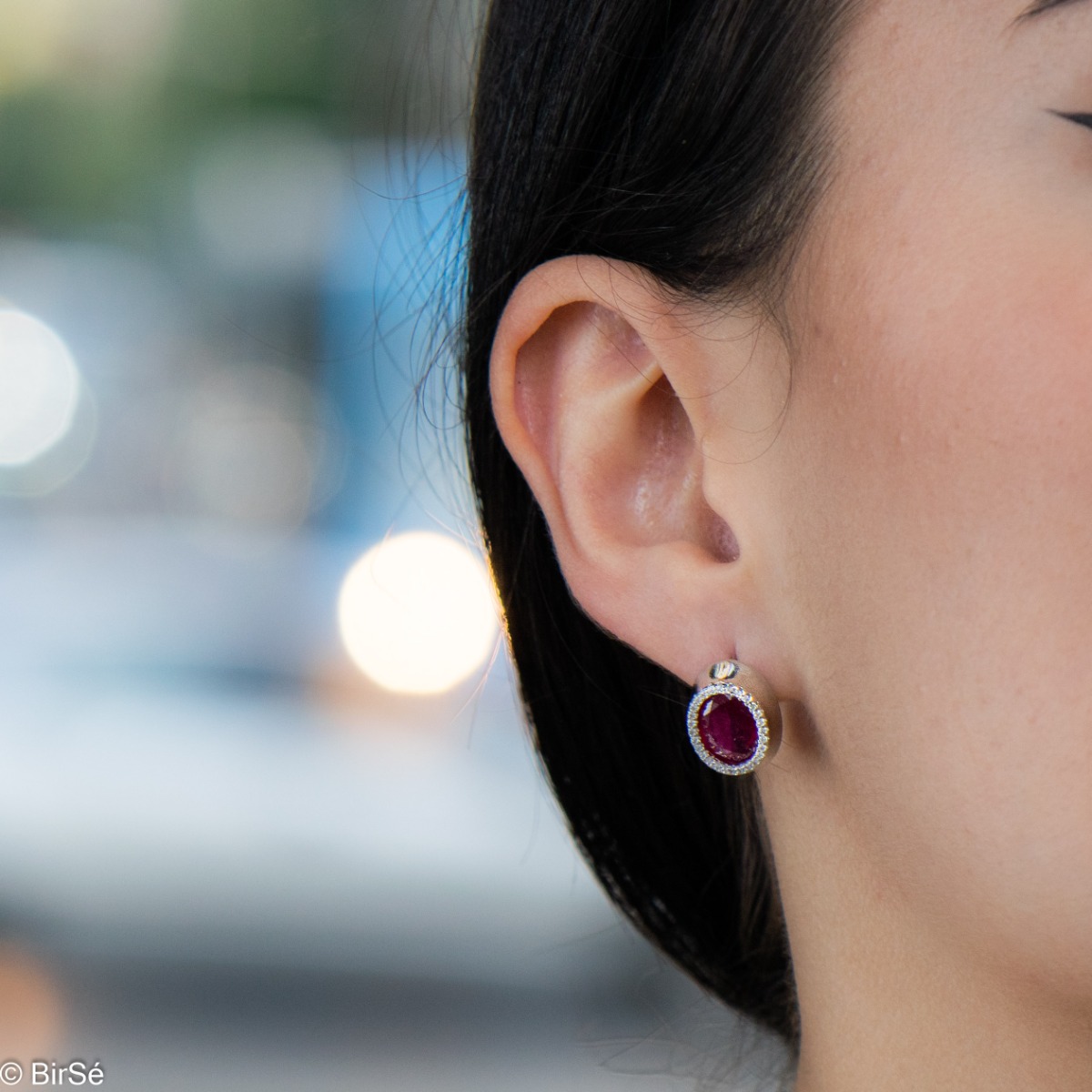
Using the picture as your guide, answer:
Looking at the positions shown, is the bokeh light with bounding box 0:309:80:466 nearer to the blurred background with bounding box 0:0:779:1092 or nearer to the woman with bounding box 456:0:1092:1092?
the blurred background with bounding box 0:0:779:1092

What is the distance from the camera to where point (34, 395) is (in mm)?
4090

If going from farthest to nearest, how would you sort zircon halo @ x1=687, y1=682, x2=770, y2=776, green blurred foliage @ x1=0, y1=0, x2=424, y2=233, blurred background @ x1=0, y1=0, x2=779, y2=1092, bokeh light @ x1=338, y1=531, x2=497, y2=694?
green blurred foliage @ x1=0, y1=0, x2=424, y2=233, bokeh light @ x1=338, y1=531, x2=497, y2=694, blurred background @ x1=0, y1=0, x2=779, y2=1092, zircon halo @ x1=687, y1=682, x2=770, y2=776

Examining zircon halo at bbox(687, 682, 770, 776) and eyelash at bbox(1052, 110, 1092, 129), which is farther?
zircon halo at bbox(687, 682, 770, 776)

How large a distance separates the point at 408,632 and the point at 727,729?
9.66 feet

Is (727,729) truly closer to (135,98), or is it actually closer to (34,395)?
(34,395)

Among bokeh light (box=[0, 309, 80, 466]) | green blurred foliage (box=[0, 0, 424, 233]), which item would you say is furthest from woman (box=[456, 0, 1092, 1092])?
green blurred foliage (box=[0, 0, 424, 233])

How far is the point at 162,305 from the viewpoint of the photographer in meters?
4.23

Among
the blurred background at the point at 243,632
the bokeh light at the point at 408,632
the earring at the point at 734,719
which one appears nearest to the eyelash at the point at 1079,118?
the earring at the point at 734,719

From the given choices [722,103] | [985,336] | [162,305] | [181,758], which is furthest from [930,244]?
[162,305]

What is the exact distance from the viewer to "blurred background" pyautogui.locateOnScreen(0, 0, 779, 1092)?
10.1 ft

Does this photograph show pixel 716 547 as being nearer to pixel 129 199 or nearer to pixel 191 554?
pixel 191 554

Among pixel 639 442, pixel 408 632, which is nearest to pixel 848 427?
pixel 639 442

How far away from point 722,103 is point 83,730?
3085 mm

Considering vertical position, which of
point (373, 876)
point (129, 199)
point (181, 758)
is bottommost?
point (373, 876)
